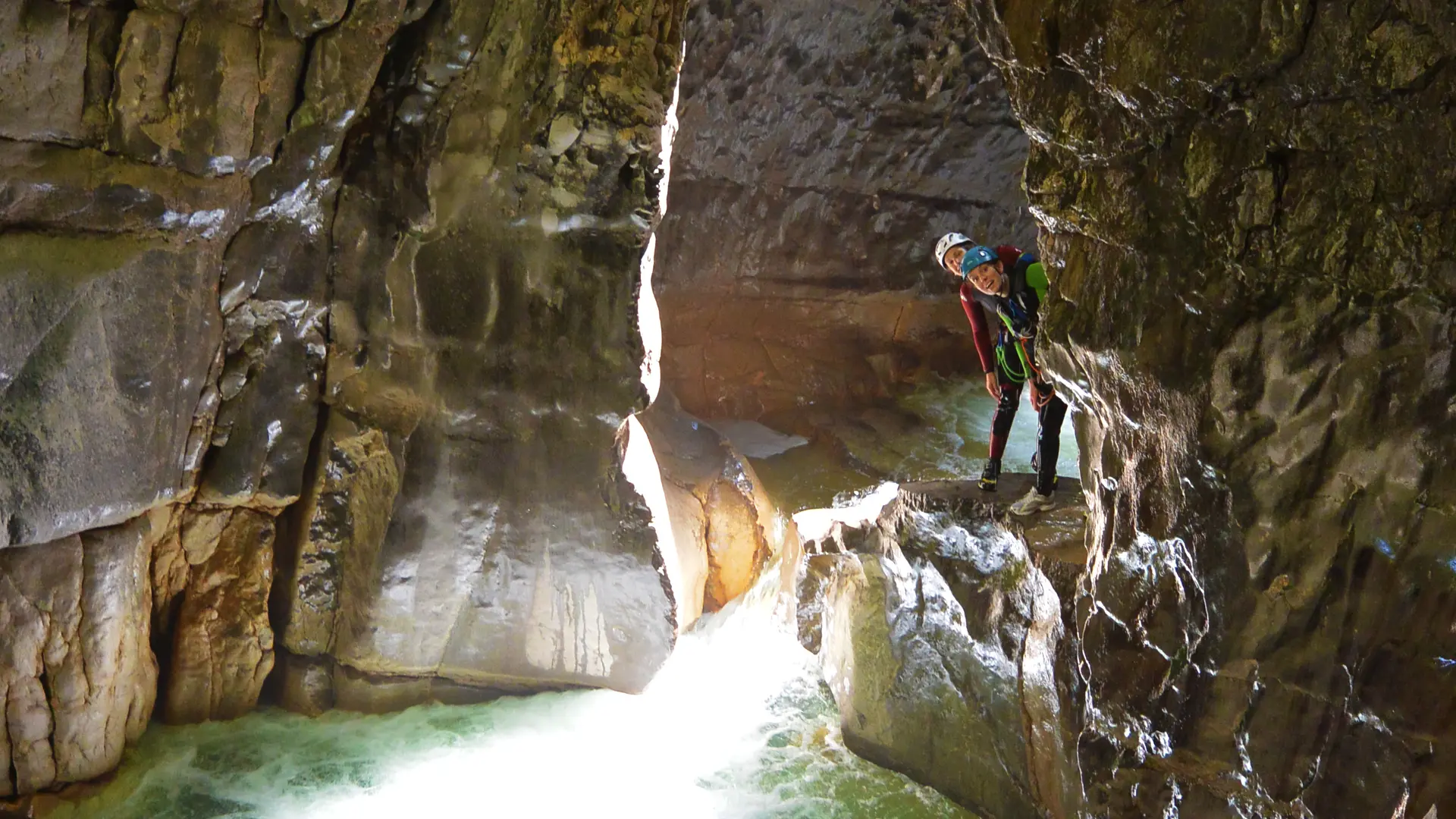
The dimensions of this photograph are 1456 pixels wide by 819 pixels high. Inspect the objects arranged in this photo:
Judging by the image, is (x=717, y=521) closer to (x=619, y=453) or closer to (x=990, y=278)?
(x=619, y=453)

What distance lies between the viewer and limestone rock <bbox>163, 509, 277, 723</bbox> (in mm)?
4465

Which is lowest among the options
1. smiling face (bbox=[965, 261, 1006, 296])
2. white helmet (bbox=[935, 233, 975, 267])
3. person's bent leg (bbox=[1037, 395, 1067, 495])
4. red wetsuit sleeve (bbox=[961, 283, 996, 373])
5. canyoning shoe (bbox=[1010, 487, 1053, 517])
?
canyoning shoe (bbox=[1010, 487, 1053, 517])

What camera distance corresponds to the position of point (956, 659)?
14.3 feet

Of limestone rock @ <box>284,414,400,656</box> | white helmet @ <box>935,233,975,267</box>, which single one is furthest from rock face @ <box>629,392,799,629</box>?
white helmet @ <box>935,233,975,267</box>

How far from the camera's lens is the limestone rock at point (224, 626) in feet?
14.6

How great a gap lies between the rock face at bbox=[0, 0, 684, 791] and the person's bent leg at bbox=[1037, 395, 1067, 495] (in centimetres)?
189

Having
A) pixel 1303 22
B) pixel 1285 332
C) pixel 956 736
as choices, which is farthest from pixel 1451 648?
pixel 956 736

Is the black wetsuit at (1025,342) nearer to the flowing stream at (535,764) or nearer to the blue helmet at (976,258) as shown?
the blue helmet at (976,258)

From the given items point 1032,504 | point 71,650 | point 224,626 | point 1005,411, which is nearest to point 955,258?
point 1005,411

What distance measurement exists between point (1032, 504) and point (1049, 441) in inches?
11.5

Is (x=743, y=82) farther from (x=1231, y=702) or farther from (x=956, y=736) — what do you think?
(x=1231, y=702)

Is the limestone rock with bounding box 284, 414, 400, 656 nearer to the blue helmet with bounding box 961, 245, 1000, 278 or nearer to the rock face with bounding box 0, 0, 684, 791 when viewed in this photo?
the rock face with bounding box 0, 0, 684, 791

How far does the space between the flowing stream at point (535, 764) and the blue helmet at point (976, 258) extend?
239 cm

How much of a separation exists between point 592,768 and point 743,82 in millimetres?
4885
